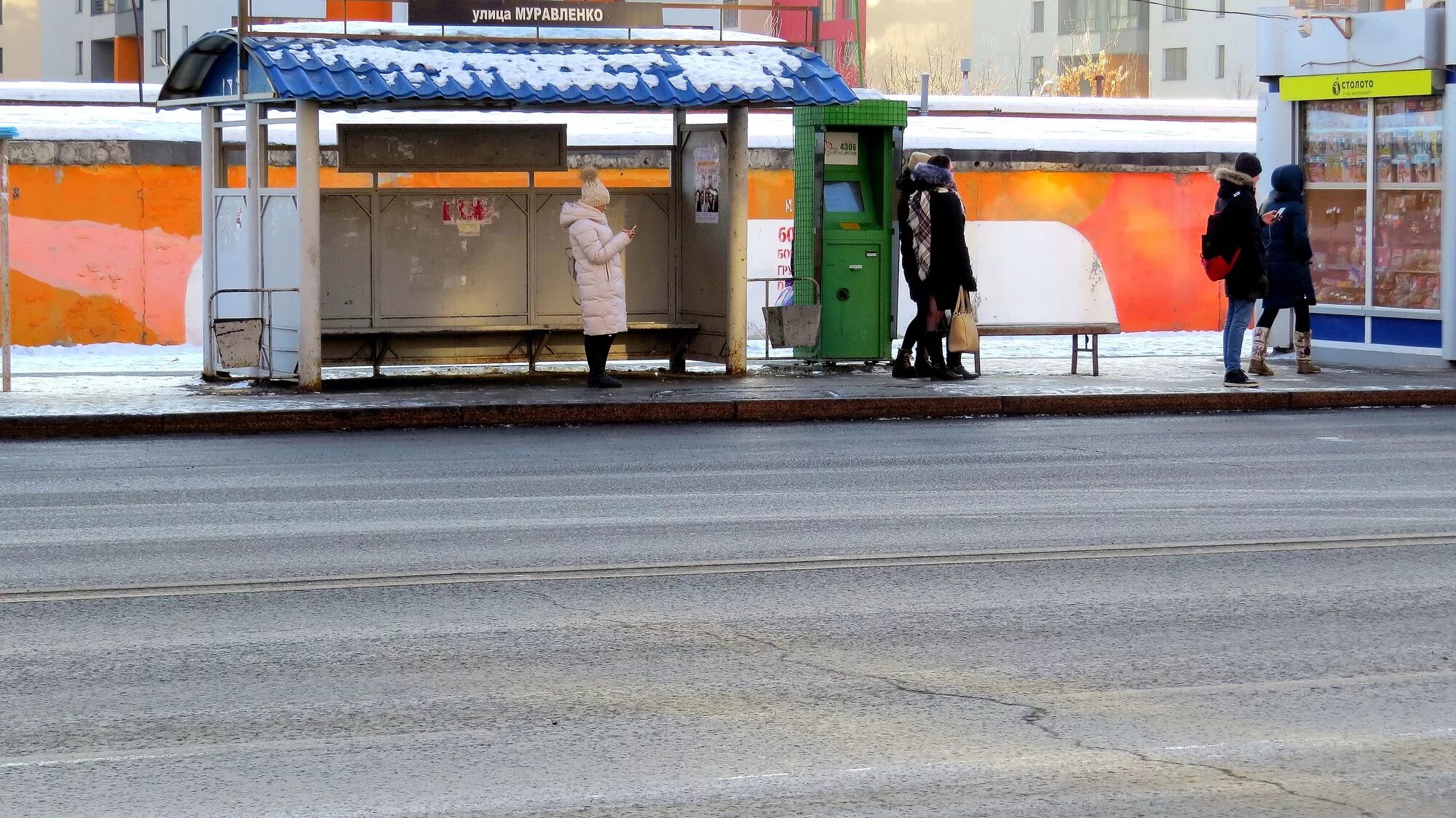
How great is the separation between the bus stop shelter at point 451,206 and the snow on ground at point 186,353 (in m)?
1.81

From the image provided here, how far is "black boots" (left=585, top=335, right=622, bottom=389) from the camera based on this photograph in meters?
16.7

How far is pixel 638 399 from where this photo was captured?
624 inches

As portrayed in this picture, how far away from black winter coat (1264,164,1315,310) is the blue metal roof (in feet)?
12.6

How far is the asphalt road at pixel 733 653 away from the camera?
529 centimetres

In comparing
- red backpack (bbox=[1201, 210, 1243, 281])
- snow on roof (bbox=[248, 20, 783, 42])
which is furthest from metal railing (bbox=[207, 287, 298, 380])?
red backpack (bbox=[1201, 210, 1243, 281])

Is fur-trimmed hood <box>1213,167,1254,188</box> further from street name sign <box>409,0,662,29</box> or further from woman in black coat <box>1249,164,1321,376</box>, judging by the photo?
street name sign <box>409,0,662,29</box>

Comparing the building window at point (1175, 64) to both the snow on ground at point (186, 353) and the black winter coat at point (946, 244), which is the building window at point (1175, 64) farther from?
the black winter coat at point (946, 244)

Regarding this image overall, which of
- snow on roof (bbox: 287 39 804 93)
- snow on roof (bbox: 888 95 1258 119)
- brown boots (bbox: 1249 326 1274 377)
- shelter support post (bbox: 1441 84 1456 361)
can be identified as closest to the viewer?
snow on roof (bbox: 287 39 804 93)

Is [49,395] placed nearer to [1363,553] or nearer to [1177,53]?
[1363,553]

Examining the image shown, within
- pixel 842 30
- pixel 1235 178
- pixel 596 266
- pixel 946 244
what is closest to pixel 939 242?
pixel 946 244

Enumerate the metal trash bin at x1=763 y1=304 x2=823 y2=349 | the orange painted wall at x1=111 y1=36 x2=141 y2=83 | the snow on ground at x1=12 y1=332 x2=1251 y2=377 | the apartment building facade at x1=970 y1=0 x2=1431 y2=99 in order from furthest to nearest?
1. the apartment building facade at x1=970 y1=0 x2=1431 y2=99
2. the orange painted wall at x1=111 y1=36 x2=141 y2=83
3. the snow on ground at x1=12 y1=332 x2=1251 y2=377
4. the metal trash bin at x1=763 y1=304 x2=823 y2=349

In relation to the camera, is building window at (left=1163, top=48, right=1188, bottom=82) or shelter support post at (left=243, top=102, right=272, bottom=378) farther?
building window at (left=1163, top=48, right=1188, bottom=82)

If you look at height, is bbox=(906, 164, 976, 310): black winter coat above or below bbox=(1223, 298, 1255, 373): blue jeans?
above

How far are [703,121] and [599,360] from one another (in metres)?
8.11
